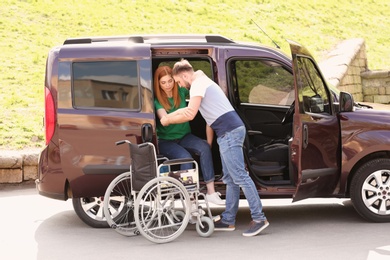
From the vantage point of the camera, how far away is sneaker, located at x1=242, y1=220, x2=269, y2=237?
8.62 meters

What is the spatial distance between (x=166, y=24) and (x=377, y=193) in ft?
50.3

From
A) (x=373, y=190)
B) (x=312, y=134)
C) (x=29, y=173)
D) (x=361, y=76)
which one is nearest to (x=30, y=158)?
(x=29, y=173)

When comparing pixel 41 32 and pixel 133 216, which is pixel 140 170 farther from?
pixel 41 32

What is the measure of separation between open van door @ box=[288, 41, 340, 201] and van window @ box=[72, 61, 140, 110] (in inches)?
63.5

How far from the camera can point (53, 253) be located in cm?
805

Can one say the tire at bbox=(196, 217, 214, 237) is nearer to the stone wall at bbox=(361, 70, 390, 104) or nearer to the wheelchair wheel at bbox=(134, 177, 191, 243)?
the wheelchair wheel at bbox=(134, 177, 191, 243)

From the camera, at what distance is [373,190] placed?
29.8 feet

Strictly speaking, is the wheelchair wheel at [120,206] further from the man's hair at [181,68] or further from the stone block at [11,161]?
the stone block at [11,161]

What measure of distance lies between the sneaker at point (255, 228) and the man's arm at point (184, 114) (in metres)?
1.21

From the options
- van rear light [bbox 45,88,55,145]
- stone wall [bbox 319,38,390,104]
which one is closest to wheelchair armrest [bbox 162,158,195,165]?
van rear light [bbox 45,88,55,145]

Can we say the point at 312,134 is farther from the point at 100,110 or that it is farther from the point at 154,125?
the point at 100,110

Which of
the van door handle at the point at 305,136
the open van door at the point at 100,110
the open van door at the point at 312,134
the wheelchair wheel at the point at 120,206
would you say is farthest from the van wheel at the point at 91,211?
the van door handle at the point at 305,136

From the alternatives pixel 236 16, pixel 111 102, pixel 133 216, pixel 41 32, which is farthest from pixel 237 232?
pixel 236 16

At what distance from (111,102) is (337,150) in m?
2.36
